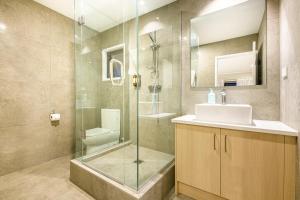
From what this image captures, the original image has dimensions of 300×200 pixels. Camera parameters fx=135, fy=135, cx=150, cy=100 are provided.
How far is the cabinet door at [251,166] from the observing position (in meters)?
1.02

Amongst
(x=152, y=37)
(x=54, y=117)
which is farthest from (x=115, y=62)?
(x=54, y=117)

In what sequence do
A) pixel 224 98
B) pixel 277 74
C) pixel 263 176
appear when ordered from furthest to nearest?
pixel 224 98 < pixel 277 74 < pixel 263 176

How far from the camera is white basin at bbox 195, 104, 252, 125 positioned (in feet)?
4.09

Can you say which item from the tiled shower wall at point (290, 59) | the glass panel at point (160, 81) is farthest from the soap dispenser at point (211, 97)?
the tiled shower wall at point (290, 59)

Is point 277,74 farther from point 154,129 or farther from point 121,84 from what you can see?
point 121,84

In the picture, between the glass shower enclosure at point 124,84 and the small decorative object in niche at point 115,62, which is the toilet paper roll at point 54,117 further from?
the small decorative object in niche at point 115,62

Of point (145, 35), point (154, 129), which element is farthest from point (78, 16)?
point (154, 129)

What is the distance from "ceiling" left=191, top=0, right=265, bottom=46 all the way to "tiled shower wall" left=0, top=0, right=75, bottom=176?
7.21 feet

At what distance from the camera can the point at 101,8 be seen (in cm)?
222

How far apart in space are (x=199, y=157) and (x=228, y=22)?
1.61 metres

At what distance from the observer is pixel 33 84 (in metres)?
2.01

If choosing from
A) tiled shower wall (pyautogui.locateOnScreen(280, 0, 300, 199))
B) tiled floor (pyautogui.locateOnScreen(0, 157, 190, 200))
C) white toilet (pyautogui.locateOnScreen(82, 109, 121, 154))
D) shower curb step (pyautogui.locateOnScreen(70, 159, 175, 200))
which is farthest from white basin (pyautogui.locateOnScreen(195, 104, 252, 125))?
white toilet (pyautogui.locateOnScreen(82, 109, 121, 154))

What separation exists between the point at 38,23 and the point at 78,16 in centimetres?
59

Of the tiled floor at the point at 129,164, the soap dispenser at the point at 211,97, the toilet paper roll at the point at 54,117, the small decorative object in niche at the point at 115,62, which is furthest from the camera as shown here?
the small decorative object in niche at the point at 115,62
